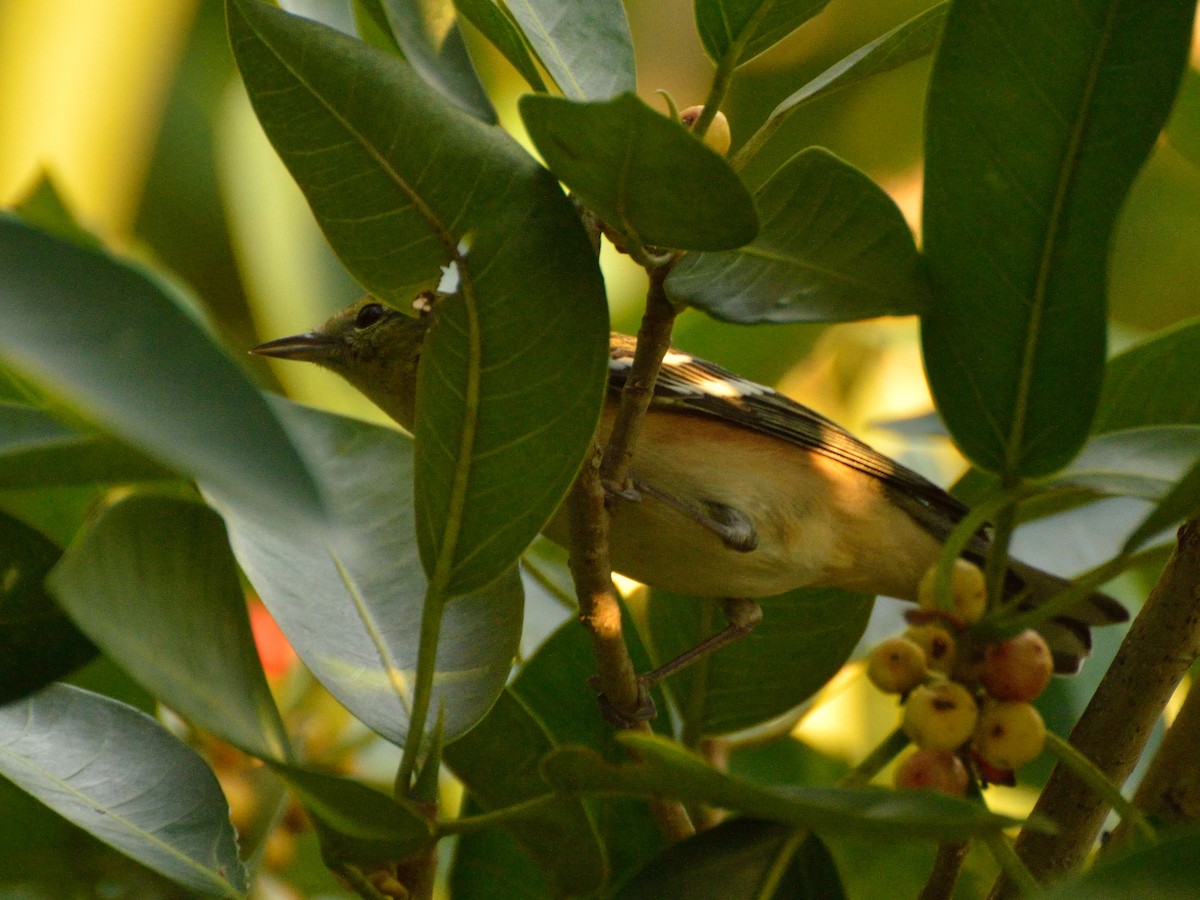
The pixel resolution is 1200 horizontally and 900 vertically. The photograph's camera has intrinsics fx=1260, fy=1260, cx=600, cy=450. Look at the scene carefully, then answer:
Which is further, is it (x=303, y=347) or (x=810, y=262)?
(x=303, y=347)

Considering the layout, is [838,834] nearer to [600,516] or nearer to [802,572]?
[600,516]

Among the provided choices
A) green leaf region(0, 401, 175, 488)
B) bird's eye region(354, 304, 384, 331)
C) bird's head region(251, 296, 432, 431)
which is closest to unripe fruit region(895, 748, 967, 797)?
green leaf region(0, 401, 175, 488)

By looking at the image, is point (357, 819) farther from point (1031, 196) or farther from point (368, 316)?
point (368, 316)

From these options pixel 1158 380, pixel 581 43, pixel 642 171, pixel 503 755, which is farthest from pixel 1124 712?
pixel 581 43

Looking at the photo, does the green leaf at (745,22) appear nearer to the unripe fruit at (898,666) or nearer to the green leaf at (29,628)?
the unripe fruit at (898,666)

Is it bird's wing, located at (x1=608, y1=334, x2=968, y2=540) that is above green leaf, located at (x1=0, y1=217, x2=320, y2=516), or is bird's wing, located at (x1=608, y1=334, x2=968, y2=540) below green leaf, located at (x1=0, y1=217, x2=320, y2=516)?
above

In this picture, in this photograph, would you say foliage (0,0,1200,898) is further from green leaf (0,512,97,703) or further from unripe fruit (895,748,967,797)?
unripe fruit (895,748,967,797)

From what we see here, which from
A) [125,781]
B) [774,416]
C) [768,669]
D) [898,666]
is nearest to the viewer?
[898,666]

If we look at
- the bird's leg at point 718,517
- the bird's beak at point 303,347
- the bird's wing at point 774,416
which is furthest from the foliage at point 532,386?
the bird's beak at point 303,347
